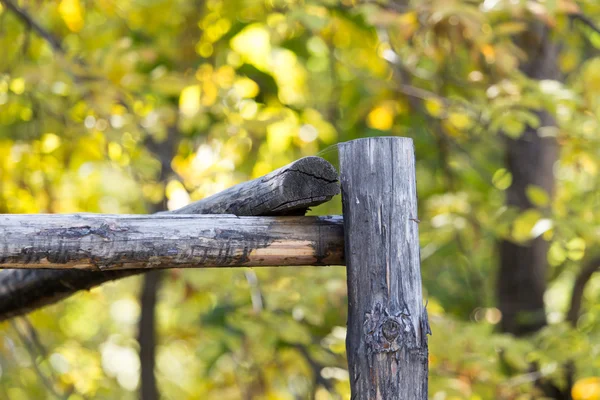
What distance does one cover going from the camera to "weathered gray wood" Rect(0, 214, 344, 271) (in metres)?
1.29

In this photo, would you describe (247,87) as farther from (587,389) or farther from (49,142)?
(587,389)

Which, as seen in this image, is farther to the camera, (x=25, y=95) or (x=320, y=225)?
(x=25, y=95)

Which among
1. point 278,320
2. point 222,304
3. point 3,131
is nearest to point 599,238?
point 278,320

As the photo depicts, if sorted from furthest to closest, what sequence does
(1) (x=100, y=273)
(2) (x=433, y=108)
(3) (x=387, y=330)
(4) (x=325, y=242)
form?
(2) (x=433, y=108)
(1) (x=100, y=273)
(4) (x=325, y=242)
(3) (x=387, y=330)

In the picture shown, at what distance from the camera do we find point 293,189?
1.37 meters

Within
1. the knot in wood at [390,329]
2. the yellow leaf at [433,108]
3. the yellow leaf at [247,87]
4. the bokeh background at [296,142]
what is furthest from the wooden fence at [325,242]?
the yellow leaf at [433,108]

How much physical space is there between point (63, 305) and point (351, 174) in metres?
3.26

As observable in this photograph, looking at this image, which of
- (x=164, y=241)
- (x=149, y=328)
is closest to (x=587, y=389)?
(x=149, y=328)

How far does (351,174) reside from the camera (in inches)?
55.4

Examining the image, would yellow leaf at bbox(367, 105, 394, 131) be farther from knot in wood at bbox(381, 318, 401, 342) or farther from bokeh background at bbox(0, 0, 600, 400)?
knot in wood at bbox(381, 318, 401, 342)

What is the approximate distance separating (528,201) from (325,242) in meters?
2.93

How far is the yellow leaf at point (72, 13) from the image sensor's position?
3.15m

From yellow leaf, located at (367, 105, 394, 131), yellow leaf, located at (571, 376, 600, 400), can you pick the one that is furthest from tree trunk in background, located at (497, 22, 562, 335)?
yellow leaf, located at (367, 105, 394, 131)

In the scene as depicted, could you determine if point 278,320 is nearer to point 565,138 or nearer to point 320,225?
point 320,225
